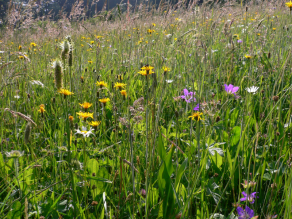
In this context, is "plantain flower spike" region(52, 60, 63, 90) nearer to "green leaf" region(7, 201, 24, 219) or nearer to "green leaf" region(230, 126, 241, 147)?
"green leaf" region(7, 201, 24, 219)

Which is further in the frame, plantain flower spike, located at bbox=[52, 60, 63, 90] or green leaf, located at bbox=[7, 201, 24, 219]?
green leaf, located at bbox=[7, 201, 24, 219]

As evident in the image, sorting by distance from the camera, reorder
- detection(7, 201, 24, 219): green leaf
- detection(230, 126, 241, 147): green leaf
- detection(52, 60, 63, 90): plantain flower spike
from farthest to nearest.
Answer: detection(230, 126, 241, 147): green leaf
detection(7, 201, 24, 219): green leaf
detection(52, 60, 63, 90): plantain flower spike

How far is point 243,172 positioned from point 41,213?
794 mm

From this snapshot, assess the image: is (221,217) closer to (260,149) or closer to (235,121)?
(260,149)

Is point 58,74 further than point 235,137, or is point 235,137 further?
point 235,137

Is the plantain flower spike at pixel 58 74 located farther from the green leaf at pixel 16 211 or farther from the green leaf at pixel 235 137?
the green leaf at pixel 235 137

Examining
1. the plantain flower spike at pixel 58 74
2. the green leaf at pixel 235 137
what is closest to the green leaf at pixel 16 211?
the plantain flower spike at pixel 58 74

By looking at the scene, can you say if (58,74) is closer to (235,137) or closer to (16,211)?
(16,211)

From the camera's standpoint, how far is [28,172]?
92 cm

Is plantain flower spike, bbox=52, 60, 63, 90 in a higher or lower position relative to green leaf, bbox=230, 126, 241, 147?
higher

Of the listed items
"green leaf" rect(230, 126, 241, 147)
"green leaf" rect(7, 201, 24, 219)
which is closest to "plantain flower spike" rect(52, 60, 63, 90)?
"green leaf" rect(7, 201, 24, 219)

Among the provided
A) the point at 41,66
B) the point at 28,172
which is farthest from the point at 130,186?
the point at 41,66

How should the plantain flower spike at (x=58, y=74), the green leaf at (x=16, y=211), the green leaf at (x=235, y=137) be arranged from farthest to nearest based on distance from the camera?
1. the green leaf at (x=235, y=137)
2. the green leaf at (x=16, y=211)
3. the plantain flower spike at (x=58, y=74)

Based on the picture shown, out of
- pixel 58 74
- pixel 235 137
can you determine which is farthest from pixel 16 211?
pixel 235 137
